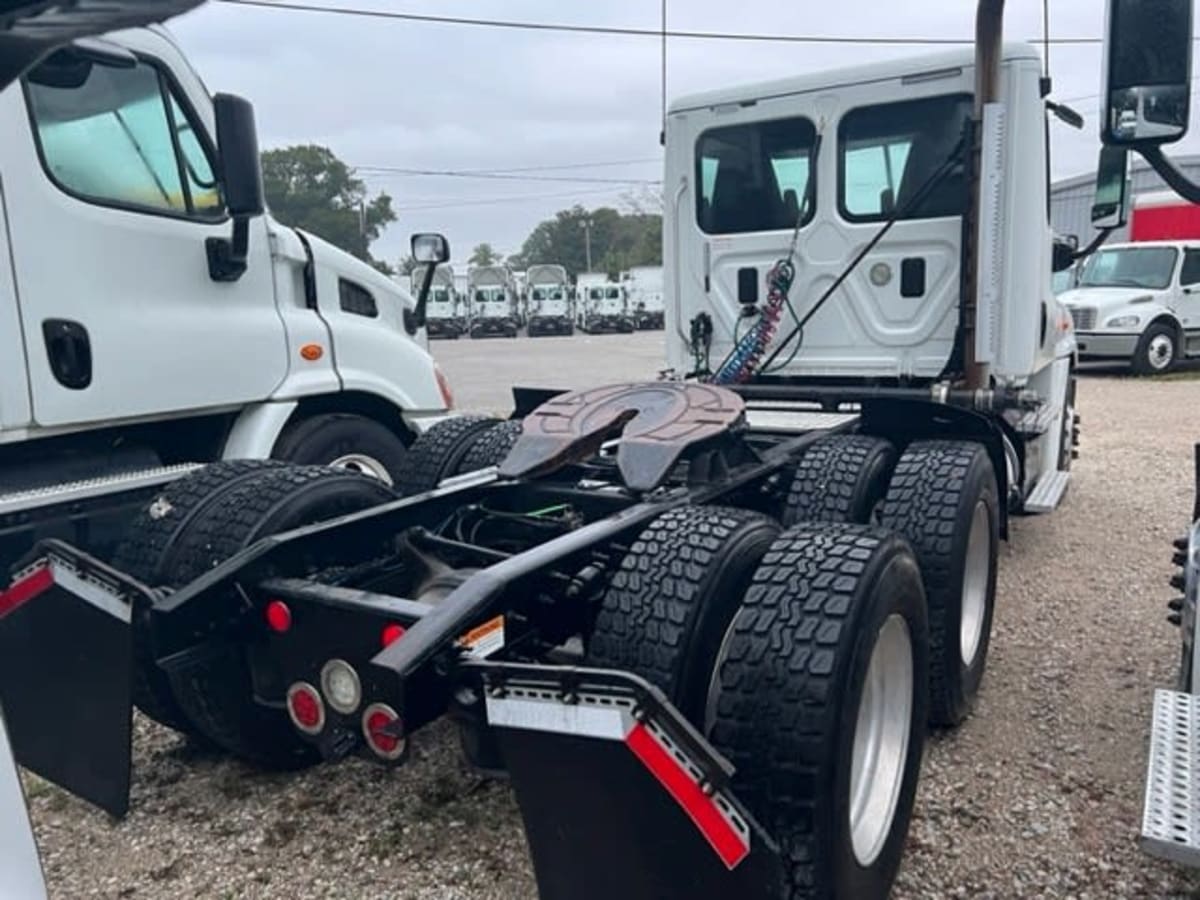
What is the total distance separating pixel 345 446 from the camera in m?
4.67

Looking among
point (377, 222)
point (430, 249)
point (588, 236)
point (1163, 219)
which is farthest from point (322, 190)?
point (430, 249)

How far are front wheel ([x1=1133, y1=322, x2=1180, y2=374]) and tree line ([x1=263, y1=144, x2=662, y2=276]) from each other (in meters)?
16.2

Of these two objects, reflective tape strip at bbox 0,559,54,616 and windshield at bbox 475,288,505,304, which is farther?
windshield at bbox 475,288,505,304

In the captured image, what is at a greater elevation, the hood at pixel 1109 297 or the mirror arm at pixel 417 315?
the mirror arm at pixel 417 315

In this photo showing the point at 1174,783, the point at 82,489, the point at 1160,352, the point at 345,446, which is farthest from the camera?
the point at 1160,352

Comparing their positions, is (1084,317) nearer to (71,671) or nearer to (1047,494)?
(1047,494)

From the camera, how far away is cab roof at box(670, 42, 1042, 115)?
4.67 meters

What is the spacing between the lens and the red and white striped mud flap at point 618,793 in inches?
72.9

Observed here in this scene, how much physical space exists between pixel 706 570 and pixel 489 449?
203cm

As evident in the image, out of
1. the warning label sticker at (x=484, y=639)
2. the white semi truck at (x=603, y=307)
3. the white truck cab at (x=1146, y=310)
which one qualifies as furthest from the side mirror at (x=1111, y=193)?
the white semi truck at (x=603, y=307)

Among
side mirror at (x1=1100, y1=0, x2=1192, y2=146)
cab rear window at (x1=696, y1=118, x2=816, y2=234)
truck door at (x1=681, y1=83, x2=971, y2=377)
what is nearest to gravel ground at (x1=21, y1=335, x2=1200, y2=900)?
truck door at (x1=681, y1=83, x2=971, y2=377)

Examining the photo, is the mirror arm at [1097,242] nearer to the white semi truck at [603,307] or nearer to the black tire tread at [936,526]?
the black tire tread at [936,526]

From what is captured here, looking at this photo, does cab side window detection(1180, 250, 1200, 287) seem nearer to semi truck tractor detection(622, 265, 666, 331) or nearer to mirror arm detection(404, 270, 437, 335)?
mirror arm detection(404, 270, 437, 335)

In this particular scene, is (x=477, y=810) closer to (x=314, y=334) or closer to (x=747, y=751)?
(x=747, y=751)
